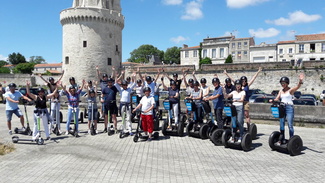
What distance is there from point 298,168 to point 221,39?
61941 mm

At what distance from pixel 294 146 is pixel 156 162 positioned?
12.8ft

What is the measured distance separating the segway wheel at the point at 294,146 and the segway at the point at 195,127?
2.90m

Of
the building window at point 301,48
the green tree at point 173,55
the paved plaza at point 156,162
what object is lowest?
the paved plaza at point 156,162

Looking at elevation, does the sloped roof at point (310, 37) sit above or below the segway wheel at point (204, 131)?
above

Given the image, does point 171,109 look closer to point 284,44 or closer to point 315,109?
point 315,109

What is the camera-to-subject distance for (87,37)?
44.7m

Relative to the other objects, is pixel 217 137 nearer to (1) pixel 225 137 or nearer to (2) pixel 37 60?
(1) pixel 225 137

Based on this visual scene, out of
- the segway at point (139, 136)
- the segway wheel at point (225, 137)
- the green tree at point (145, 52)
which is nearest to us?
the segway wheel at point (225, 137)

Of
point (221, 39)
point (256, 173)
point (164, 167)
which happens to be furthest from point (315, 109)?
point (221, 39)

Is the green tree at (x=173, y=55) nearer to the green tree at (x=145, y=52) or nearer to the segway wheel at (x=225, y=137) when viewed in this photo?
the green tree at (x=145, y=52)

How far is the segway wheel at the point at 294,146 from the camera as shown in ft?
23.8

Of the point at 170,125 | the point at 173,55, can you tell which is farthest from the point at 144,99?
the point at 173,55

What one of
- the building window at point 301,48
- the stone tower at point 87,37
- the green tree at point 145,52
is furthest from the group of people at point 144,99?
the green tree at point 145,52

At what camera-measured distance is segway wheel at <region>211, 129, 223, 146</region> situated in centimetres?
852
